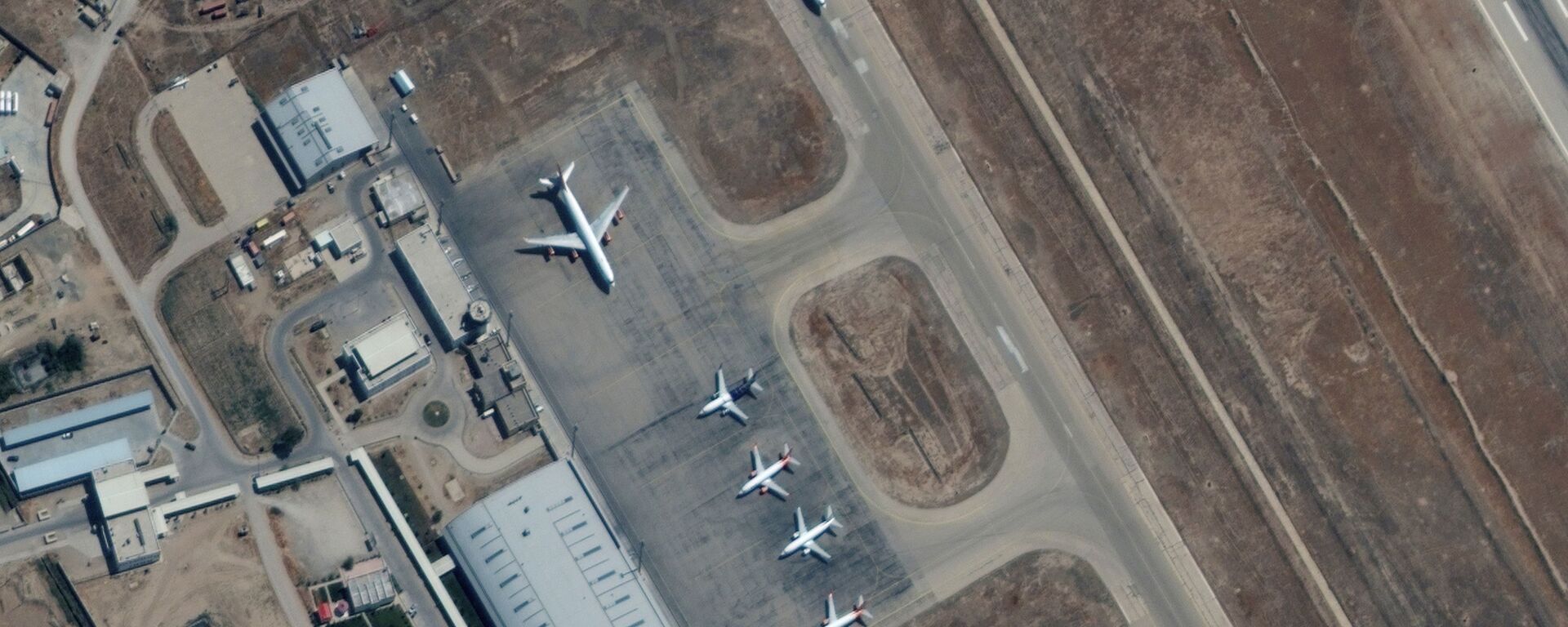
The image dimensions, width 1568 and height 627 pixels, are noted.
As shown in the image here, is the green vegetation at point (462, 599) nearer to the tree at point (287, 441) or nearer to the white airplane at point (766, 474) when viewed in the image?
the tree at point (287, 441)

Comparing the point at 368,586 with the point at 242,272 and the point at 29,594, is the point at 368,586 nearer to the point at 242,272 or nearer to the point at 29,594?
the point at 29,594

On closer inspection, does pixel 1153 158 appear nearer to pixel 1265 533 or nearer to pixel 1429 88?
pixel 1429 88

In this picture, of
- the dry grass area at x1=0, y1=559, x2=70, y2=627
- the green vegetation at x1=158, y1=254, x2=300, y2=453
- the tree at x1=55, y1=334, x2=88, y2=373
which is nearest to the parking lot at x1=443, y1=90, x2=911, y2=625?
the green vegetation at x1=158, y1=254, x2=300, y2=453

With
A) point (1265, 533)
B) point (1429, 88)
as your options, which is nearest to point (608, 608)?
point (1265, 533)

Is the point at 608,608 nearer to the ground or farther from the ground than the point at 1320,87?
nearer to the ground

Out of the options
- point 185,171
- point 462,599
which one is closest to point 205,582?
point 462,599

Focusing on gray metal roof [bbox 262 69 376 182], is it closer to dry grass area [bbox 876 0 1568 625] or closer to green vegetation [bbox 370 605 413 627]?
green vegetation [bbox 370 605 413 627]

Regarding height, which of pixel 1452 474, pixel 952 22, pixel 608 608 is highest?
pixel 952 22
